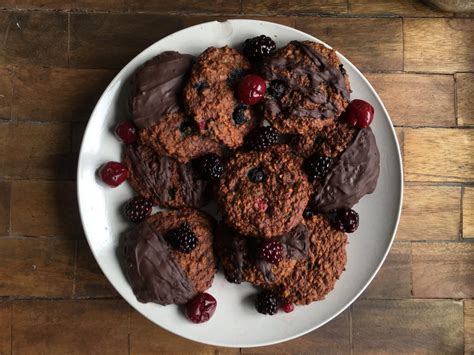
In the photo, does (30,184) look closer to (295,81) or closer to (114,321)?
(114,321)

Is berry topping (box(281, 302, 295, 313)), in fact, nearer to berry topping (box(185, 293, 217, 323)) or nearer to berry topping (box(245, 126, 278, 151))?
berry topping (box(185, 293, 217, 323))

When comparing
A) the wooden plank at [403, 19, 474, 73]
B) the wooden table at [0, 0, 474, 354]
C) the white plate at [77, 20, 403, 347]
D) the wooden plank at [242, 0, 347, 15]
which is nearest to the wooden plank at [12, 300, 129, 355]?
the wooden table at [0, 0, 474, 354]

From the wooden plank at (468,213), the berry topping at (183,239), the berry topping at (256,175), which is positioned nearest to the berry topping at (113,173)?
the berry topping at (183,239)

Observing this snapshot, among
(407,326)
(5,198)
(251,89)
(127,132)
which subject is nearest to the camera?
(251,89)

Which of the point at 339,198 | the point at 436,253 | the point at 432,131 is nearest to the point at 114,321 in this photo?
the point at 339,198

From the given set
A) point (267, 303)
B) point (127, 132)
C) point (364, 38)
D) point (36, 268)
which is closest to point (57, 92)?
point (127, 132)

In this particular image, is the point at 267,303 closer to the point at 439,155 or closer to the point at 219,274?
the point at 219,274
